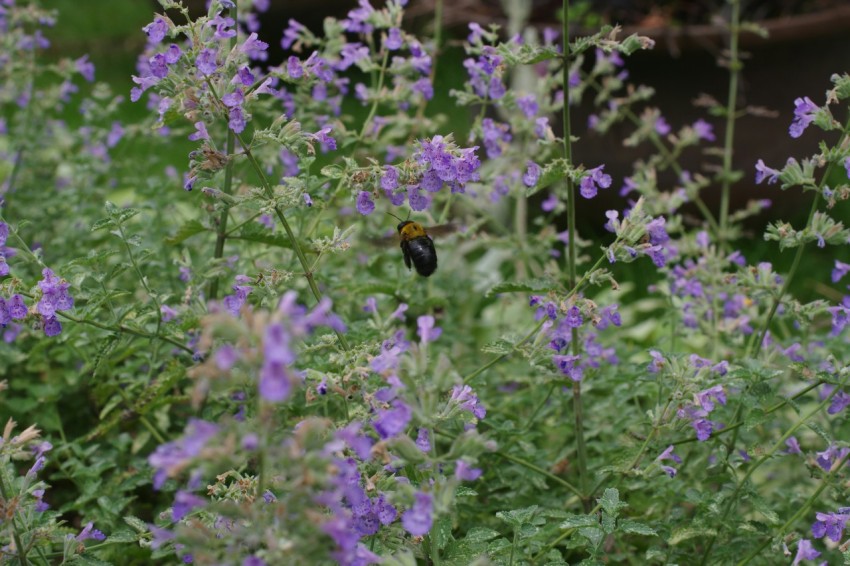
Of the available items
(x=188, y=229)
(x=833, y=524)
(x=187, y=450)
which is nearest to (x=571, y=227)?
(x=833, y=524)

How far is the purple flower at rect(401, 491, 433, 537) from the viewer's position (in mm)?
1332

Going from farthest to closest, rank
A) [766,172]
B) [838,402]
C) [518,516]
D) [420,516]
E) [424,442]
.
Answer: [766,172] < [838,402] < [518,516] < [424,442] < [420,516]

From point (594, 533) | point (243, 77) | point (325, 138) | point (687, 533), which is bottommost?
point (687, 533)

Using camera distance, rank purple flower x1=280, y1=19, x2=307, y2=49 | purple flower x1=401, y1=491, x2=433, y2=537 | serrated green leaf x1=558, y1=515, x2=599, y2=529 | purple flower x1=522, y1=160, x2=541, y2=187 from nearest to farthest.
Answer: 1. purple flower x1=401, y1=491, x2=433, y2=537
2. serrated green leaf x1=558, y1=515, x2=599, y2=529
3. purple flower x1=522, y1=160, x2=541, y2=187
4. purple flower x1=280, y1=19, x2=307, y2=49

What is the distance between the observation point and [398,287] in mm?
2682

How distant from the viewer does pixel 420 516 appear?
1343 millimetres

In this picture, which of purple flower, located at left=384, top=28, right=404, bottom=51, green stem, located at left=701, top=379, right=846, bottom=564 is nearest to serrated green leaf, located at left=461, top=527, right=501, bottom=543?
green stem, located at left=701, top=379, right=846, bottom=564

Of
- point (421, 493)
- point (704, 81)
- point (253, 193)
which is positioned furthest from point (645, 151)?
point (421, 493)

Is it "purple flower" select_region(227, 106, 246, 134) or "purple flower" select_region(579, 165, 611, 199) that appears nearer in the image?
"purple flower" select_region(227, 106, 246, 134)

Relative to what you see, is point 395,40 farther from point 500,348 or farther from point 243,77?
point 500,348

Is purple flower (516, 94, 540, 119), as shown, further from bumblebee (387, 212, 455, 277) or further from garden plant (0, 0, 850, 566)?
bumblebee (387, 212, 455, 277)

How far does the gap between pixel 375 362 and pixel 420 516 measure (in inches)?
9.7

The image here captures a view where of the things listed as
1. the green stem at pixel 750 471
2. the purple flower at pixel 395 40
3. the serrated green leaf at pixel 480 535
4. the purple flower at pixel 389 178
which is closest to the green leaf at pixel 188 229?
the purple flower at pixel 389 178

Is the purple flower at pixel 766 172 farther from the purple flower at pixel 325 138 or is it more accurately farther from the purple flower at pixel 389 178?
the purple flower at pixel 325 138
